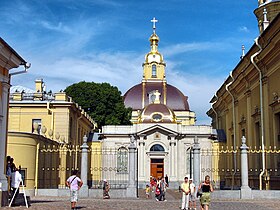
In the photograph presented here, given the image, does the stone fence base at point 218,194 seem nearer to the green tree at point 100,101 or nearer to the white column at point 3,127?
the white column at point 3,127

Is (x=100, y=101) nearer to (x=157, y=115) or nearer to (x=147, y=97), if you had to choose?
(x=157, y=115)

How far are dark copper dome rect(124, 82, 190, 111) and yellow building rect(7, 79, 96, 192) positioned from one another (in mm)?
27747

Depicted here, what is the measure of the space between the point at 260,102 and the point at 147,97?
4539 centimetres

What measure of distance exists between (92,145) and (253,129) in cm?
2267

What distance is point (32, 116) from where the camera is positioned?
3544 cm

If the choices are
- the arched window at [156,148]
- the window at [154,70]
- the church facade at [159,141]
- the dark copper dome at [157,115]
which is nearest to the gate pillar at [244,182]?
the church facade at [159,141]

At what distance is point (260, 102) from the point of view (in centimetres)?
2714

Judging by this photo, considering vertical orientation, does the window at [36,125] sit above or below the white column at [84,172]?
above

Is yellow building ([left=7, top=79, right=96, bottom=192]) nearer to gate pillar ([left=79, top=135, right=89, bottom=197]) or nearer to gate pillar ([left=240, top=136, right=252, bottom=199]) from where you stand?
gate pillar ([left=79, top=135, right=89, bottom=197])

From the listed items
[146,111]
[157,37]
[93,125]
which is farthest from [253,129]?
[157,37]

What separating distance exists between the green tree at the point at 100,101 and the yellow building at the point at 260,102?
17.3 metres

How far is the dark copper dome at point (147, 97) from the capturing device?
234 feet

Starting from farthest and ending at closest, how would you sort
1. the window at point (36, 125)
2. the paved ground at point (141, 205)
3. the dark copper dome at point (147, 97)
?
the dark copper dome at point (147, 97) < the window at point (36, 125) < the paved ground at point (141, 205)

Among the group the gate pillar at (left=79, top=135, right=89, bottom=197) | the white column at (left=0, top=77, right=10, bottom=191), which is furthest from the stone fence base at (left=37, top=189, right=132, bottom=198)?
the white column at (left=0, top=77, right=10, bottom=191)
